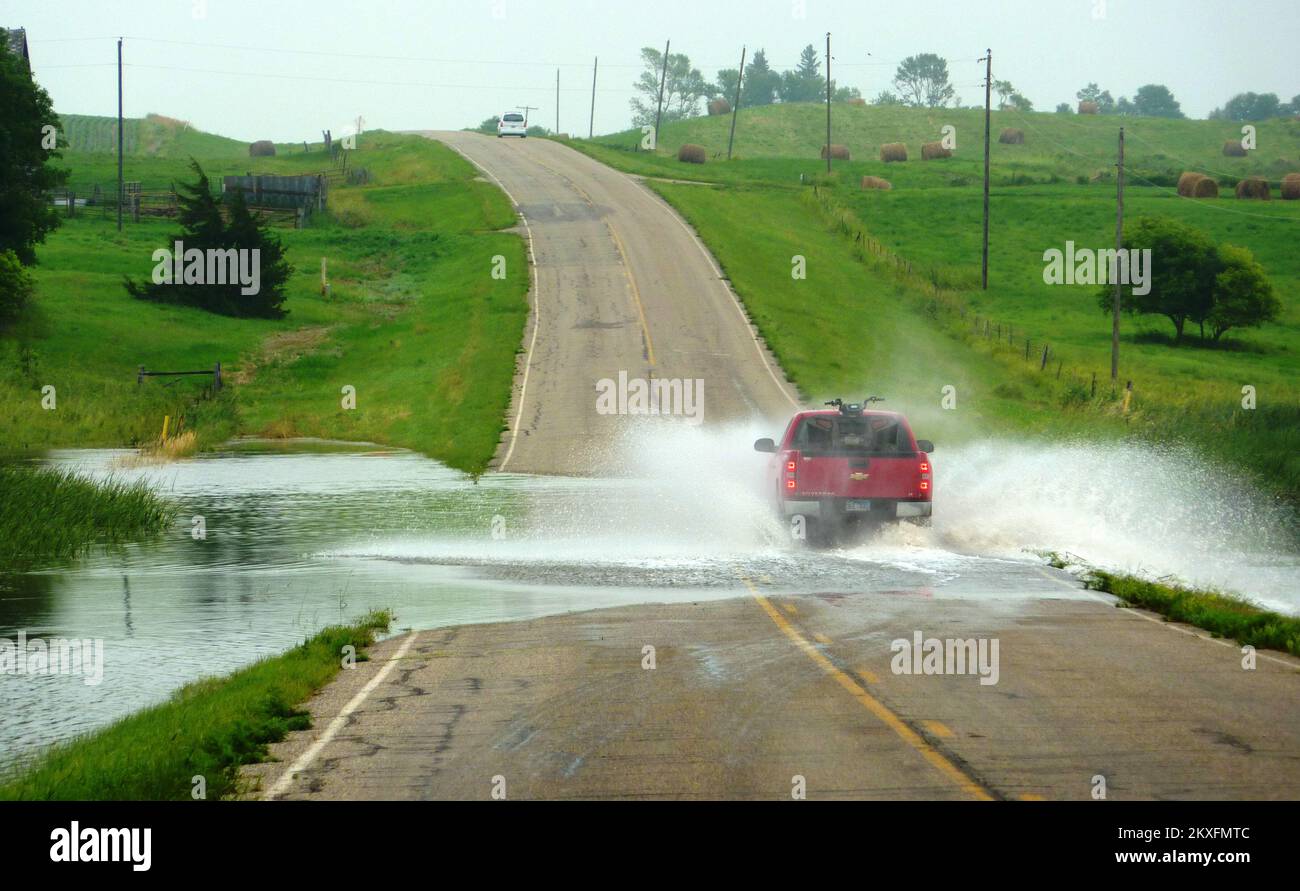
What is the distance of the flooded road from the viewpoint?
572 inches

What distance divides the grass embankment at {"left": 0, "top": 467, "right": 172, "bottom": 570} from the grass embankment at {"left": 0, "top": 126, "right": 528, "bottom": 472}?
34.7 feet

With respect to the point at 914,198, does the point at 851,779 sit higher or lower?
lower

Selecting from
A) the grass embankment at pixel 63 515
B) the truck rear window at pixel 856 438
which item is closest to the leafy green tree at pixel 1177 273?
the truck rear window at pixel 856 438

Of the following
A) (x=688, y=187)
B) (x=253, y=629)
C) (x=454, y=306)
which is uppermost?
(x=688, y=187)

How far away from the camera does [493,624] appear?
15.2m

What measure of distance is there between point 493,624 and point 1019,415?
3320 centimetres

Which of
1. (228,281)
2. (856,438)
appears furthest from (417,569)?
(228,281)

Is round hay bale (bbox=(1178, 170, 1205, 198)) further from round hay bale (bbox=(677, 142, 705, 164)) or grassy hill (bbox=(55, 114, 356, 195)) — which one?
grassy hill (bbox=(55, 114, 356, 195))

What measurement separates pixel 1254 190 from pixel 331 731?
96.6 m

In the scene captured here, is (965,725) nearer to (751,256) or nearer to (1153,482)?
(1153,482)

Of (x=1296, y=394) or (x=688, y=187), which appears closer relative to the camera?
(x=1296, y=394)

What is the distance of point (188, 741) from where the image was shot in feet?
31.8

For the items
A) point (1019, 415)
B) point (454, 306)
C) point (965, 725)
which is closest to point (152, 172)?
point (454, 306)

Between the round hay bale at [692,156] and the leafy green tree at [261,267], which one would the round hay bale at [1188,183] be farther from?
the leafy green tree at [261,267]
